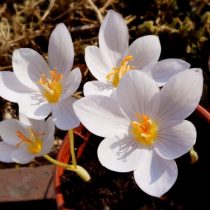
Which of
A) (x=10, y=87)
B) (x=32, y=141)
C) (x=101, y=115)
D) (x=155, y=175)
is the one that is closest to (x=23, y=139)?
(x=32, y=141)

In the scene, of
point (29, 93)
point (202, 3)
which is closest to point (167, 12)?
point (202, 3)

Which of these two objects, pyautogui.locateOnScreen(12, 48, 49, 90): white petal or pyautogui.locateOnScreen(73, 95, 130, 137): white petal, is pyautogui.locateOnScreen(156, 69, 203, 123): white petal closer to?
pyautogui.locateOnScreen(73, 95, 130, 137): white petal

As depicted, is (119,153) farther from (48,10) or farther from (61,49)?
(48,10)

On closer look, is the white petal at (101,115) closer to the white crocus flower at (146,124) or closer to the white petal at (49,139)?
the white crocus flower at (146,124)

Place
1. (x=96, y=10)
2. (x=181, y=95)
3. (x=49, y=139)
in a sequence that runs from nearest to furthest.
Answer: (x=181, y=95) < (x=49, y=139) < (x=96, y=10)

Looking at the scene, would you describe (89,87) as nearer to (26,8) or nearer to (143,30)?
(143,30)
